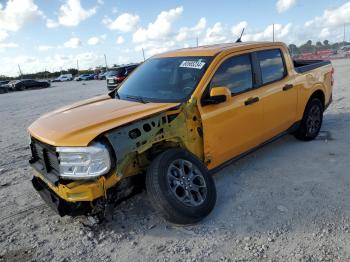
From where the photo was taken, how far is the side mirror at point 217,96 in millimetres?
3721

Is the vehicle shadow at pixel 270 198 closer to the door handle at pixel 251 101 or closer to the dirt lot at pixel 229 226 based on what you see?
the dirt lot at pixel 229 226

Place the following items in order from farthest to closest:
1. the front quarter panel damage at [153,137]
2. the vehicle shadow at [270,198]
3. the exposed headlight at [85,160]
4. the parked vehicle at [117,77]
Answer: the parked vehicle at [117,77] < the vehicle shadow at [270,198] < the front quarter panel damage at [153,137] < the exposed headlight at [85,160]

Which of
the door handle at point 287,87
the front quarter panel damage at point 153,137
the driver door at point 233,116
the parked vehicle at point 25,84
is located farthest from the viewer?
the parked vehicle at point 25,84

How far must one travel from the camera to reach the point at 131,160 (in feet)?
11.3

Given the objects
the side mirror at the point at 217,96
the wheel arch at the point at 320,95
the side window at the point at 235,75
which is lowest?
the wheel arch at the point at 320,95

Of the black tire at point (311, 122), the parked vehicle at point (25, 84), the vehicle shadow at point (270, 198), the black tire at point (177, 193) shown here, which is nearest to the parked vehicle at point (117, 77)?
the black tire at point (311, 122)

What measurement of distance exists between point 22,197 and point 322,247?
3740mm

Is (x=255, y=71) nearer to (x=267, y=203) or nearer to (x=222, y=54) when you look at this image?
(x=222, y=54)

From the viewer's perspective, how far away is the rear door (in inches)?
186

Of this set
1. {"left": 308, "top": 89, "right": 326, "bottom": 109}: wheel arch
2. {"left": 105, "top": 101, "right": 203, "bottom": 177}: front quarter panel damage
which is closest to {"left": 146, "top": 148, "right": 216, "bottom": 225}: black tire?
{"left": 105, "top": 101, "right": 203, "bottom": 177}: front quarter panel damage

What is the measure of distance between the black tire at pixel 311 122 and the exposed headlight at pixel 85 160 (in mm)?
3892

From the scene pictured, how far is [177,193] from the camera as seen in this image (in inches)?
140

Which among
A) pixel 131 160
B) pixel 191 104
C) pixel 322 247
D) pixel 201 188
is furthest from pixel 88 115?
pixel 322 247

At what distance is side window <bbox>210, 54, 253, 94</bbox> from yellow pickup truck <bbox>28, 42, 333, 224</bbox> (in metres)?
0.01
